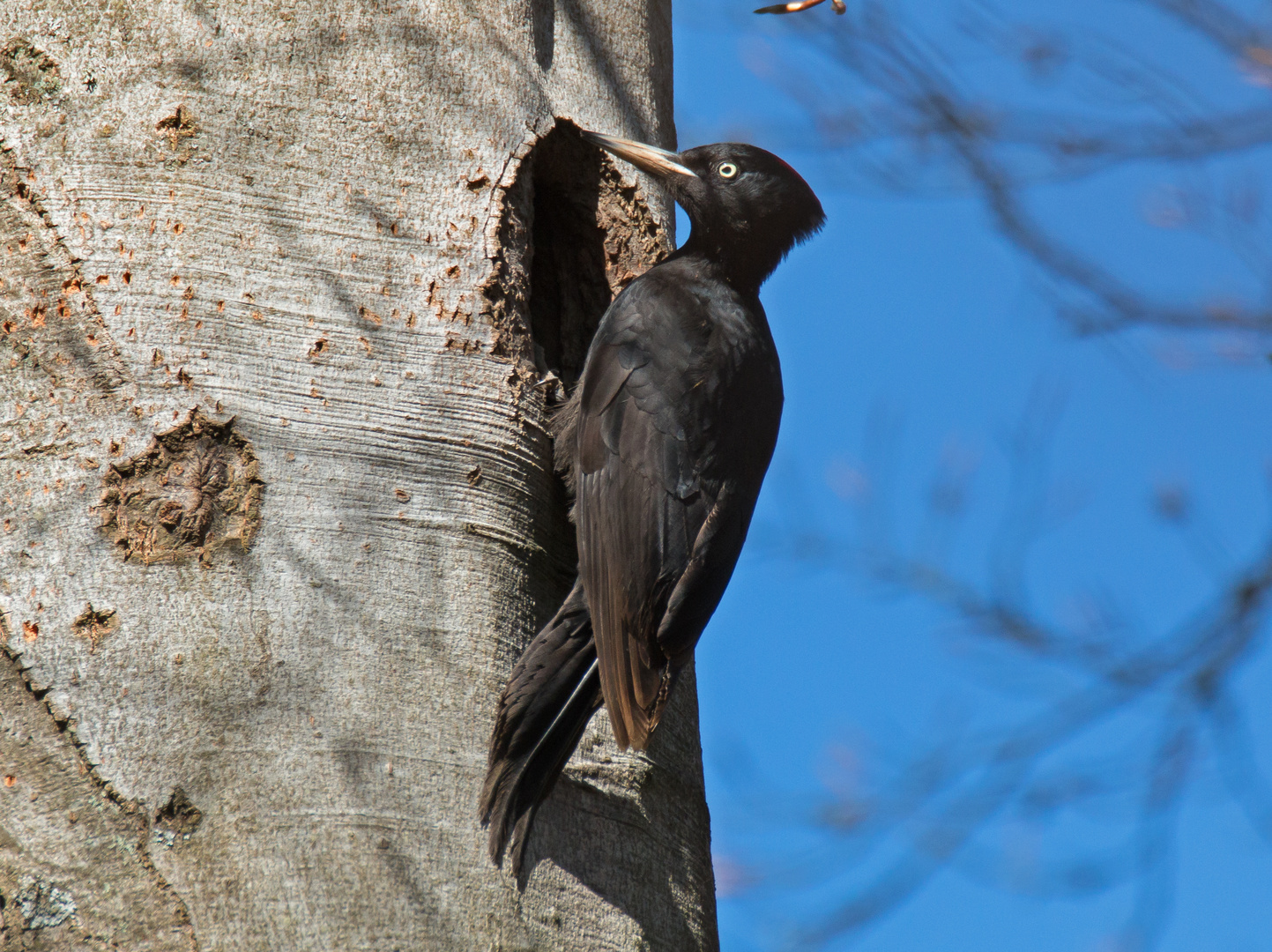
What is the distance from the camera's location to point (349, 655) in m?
1.81

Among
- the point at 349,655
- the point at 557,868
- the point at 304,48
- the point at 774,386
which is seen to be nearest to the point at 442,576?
the point at 349,655

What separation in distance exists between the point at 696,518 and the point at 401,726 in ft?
Answer: 3.16

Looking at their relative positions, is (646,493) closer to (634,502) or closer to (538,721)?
(634,502)

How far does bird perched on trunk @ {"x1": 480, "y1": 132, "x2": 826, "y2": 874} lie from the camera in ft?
6.48

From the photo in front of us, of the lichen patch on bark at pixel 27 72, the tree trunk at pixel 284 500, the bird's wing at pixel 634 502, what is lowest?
the bird's wing at pixel 634 502

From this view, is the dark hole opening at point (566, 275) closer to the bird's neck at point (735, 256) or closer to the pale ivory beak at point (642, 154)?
the pale ivory beak at point (642, 154)

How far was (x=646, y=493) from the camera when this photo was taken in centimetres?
257

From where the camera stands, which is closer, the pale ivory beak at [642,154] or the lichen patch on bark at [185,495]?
the lichen patch on bark at [185,495]

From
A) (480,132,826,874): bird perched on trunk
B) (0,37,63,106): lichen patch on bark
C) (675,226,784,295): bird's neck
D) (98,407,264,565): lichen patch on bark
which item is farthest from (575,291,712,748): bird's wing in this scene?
(0,37,63,106): lichen patch on bark

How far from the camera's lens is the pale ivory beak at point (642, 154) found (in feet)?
8.45

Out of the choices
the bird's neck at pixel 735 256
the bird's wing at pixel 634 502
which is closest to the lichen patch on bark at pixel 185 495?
the bird's wing at pixel 634 502

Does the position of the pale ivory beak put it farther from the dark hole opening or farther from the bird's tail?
the bird's tail

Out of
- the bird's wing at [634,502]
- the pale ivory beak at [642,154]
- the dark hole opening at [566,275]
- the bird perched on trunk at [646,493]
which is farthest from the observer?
the dark hole opening at [566,275]

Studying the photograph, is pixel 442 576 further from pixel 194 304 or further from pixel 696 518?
pixel 696 518
